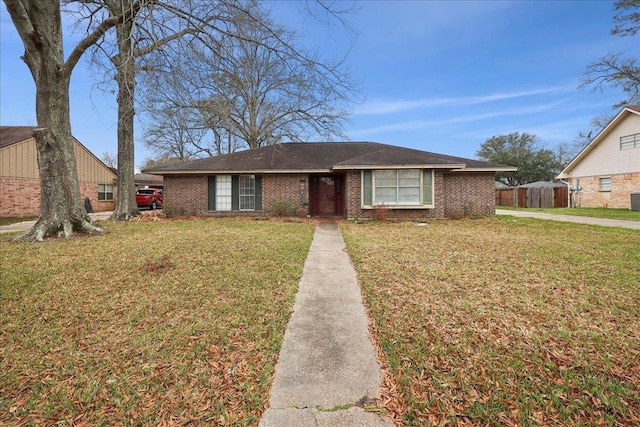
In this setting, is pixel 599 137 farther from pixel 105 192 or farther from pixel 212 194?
pixel 105 192

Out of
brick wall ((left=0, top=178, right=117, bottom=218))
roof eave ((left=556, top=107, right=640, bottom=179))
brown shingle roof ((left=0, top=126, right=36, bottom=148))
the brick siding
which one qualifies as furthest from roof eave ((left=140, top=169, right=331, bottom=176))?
roof eave ((left=556, top=107, right=640, bottom=179))

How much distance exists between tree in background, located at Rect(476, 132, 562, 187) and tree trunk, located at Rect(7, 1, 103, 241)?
4879 cm

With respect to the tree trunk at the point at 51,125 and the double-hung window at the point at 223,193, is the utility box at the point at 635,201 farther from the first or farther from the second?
the tree trunk at the point at 51,125

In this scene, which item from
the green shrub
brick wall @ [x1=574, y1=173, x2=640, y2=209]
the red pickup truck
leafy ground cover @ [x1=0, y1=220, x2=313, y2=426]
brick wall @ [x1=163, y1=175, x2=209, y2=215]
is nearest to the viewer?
leafy ground cover @ [x1=0, y1=220, x2=313, y2=426]

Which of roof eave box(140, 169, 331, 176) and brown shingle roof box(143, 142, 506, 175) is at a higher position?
brown shingle roof box(143, 142, 506, 175)

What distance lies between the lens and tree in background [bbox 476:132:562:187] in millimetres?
43562

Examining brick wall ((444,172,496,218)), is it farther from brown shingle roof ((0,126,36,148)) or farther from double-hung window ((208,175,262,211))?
brown shingle roof ((0,126,36,148))

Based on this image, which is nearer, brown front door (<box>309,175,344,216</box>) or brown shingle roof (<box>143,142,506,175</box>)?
brown shingle roof (<box>143,142,506,175</box>)

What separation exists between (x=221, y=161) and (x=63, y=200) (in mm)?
7902

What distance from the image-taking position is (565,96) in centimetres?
2169

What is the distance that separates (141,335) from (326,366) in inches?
79.1

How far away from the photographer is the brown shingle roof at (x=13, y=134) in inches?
669

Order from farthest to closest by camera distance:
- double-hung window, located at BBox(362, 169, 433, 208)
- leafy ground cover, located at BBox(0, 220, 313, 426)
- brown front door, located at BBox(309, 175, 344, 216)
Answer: brown front door, located at BBox(309, 175, 344, 216), double-hung window, located at BBox(362, 169, 433, 208), leafy ground cover, located at BBox(0, 220, 313, 426)

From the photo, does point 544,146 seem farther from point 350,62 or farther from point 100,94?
point 100,94
